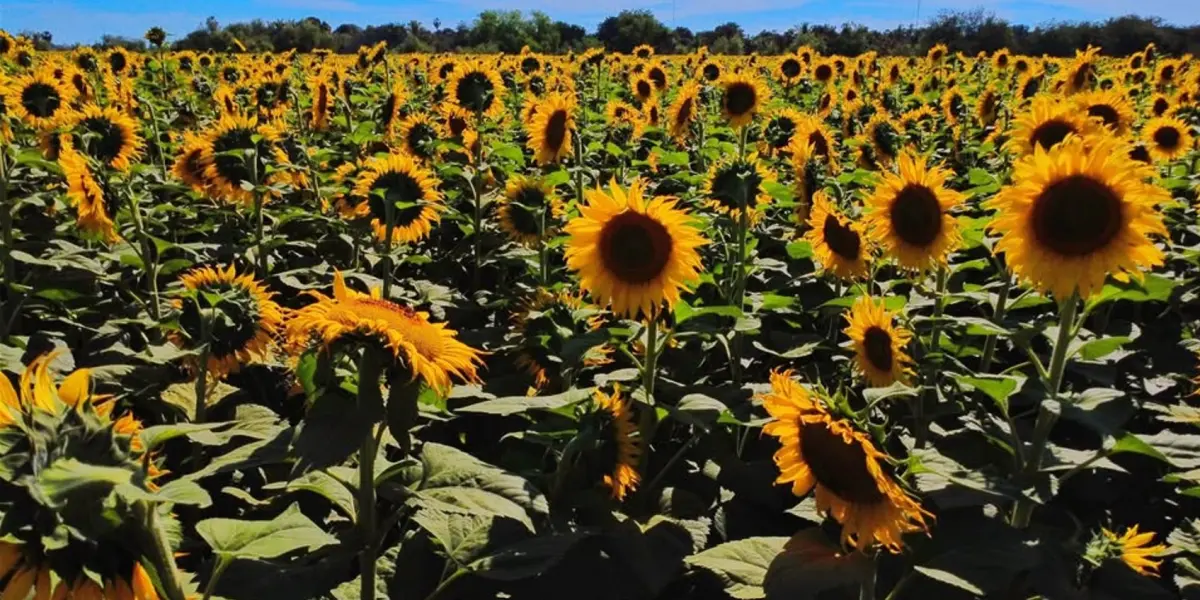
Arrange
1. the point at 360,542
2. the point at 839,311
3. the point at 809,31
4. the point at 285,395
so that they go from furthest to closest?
the point at 809,31
the point at 839,311
the point at 285,395
the point at 360,542

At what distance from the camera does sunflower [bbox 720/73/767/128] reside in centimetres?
583

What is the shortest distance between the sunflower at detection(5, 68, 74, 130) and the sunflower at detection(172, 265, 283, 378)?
3.36 metres

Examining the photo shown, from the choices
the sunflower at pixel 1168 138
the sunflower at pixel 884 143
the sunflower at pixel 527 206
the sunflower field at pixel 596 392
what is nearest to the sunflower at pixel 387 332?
the sunflower field at pixel 596 392

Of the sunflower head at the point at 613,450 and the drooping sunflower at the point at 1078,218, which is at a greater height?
the drooping sunflower at the point at 1078,218

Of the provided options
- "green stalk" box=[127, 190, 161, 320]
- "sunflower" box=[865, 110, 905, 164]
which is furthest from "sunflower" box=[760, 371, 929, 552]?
"sunflower" box=[865, 110, 905, 164]

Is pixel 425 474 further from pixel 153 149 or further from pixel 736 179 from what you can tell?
pixel 153 149

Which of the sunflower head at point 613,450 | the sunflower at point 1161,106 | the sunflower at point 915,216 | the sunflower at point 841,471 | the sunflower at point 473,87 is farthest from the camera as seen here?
the sunflower at point 1161,106

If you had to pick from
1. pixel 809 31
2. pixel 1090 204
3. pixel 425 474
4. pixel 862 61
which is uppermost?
Result: pixel 809 31

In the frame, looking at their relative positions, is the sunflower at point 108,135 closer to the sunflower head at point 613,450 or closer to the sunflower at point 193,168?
the sunflower at point 193,168

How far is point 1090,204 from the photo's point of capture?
8.41 feet

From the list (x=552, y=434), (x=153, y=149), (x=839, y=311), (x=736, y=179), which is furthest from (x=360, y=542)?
(x=153, y=149)

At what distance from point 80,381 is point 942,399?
9.49 feet

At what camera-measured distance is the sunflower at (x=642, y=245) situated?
290cm

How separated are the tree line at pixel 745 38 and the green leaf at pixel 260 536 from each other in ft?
101
